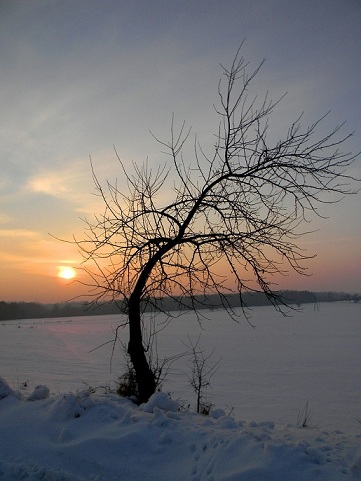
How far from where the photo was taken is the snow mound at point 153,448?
3582 millimetres

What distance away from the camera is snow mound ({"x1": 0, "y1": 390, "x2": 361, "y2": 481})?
358cm

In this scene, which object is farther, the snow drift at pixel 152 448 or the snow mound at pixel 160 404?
the snow mound at pixel 160 404

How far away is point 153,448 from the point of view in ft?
13.5

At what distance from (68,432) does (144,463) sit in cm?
114

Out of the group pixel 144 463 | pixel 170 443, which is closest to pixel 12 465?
pixel 144 463

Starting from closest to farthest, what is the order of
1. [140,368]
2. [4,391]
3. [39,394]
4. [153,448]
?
[153,448], [4,391], [39,394], [140,368]

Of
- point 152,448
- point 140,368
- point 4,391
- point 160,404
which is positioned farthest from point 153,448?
point 4,391

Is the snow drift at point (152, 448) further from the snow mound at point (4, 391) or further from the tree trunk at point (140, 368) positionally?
the tree trunk at point (140, 368)

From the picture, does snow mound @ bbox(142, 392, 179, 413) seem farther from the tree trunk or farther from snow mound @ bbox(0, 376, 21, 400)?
snow mound @ bbox(0, 376, 21, 400)

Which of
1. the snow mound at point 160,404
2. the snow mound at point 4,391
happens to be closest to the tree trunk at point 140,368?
the snow mound at point 160,404

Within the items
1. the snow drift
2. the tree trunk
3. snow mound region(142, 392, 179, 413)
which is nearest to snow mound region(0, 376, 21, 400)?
the snow drift

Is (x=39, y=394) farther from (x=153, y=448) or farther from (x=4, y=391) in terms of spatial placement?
(x=153, y=448)

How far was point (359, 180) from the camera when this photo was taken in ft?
18.7

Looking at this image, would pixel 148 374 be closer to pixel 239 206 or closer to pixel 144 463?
pixel 144 463
